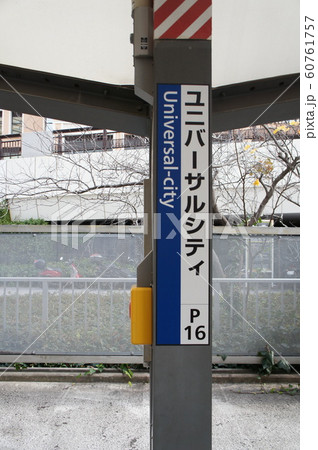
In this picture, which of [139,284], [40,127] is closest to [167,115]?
[139,284]

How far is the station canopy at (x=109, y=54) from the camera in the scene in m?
2.63

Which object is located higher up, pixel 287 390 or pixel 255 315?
pixel 255 315

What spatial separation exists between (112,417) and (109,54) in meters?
3.29

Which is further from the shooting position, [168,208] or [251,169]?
[251,169]

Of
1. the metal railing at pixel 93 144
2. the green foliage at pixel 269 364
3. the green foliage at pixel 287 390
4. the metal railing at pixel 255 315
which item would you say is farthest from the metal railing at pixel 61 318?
the metal railing at pixel 93 144

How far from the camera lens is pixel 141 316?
73.1 inches

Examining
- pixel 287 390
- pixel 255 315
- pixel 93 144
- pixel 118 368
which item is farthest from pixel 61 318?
pixel 93 144

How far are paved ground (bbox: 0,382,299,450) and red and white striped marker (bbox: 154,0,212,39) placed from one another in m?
3.17

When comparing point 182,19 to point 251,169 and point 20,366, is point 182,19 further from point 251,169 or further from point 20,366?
point 251,169

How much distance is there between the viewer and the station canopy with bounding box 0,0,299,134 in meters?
2.63

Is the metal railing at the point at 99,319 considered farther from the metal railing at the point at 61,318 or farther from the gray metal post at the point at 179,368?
the gray metal post at the point at 179,368

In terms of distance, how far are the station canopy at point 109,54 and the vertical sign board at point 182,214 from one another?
112cm

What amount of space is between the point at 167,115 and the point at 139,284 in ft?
2.68

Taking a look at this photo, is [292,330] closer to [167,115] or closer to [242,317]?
[242,317]
